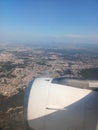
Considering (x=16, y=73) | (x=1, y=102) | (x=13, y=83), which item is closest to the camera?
(x=1, y=102)

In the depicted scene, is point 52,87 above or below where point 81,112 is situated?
above

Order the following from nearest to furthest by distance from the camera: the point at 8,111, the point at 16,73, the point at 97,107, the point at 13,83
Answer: the point at 97,107, the point at 8,111, the point at 13,83, the point at 16,73

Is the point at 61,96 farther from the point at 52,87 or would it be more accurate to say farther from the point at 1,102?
the point at 1,102

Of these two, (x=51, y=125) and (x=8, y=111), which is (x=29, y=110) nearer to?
(x=51, y=125)

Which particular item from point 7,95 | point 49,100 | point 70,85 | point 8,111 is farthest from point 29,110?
point 7,95

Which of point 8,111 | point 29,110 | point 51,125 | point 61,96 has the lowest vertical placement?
point 8,111

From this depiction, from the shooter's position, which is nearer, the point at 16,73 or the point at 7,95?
the point at 7,95

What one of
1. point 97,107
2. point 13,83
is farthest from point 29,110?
point 13,83
